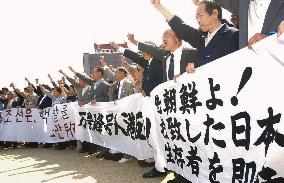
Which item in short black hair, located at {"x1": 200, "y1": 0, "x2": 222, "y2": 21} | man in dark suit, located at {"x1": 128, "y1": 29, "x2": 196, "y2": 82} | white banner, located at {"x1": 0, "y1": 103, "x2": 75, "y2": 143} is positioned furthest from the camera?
white banner, located at {"x1": 0, "y1": 103, "x2": 75, "y2": 143}

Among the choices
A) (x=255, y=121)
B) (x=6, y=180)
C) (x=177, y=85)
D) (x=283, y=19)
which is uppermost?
(x=283, y=19)

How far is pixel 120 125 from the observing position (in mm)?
7164

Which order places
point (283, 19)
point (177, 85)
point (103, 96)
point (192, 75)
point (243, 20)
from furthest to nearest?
point (103, 96)
point (177, 85)
point (192, 75)
point (243, 20)
point (283, 19)

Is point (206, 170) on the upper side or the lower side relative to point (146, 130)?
lower

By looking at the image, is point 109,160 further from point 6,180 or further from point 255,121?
point 255,121

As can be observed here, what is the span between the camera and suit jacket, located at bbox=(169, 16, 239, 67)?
4.24 meters

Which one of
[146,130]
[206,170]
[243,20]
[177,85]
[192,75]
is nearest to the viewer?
[243,20]

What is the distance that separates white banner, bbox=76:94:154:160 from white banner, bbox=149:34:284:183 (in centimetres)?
119

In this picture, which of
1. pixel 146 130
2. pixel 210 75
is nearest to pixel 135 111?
pixel 146 130

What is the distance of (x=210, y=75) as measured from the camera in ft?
12.8

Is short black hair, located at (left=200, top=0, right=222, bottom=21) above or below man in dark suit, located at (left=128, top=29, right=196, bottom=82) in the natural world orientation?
above

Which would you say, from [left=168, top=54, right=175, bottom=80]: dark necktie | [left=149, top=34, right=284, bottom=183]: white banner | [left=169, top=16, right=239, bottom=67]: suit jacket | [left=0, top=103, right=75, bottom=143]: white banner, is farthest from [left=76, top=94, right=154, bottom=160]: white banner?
[left=169, top=16, right=239, bottom=67]: suit jacket

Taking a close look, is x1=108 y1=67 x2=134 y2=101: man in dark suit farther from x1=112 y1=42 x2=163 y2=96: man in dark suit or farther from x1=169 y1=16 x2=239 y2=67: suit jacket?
x1=169 y1=16 x2=239 y2=67: suit jacket

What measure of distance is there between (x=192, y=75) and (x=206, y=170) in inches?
40.7
